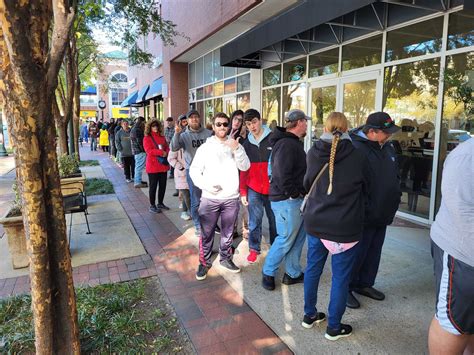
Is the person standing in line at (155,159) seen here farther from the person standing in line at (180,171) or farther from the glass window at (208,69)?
the glass window at (208,69)

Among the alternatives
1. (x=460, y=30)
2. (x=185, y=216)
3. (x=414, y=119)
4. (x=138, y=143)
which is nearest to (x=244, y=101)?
(x=138, y=143)

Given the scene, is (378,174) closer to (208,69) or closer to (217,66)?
(217,66)

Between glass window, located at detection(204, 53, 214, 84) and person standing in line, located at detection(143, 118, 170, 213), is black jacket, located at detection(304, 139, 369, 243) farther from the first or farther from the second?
glass window, located at detection(204, 53, 214, 84)

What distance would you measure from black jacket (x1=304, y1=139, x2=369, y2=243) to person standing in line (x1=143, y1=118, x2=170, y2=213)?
14.9ft

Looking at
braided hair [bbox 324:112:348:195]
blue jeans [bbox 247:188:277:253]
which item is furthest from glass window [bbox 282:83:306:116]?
braided hair [bbox 324:112:348:195]

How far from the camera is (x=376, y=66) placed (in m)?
6.54

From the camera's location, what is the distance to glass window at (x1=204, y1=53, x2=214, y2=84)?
557 inches

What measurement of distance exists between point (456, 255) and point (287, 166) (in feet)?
5.48

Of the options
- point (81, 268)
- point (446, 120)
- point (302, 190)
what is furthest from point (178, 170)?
point (446, 120)

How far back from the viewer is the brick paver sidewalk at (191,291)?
287 cm

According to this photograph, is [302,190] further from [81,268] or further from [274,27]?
[274,27]

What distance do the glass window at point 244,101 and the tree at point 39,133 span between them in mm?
9428

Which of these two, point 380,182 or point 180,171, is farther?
point 180,171

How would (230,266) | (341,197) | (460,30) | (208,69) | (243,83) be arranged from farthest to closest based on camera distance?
(208,69), (243,83), (460,30), (230,266), (341,197)
